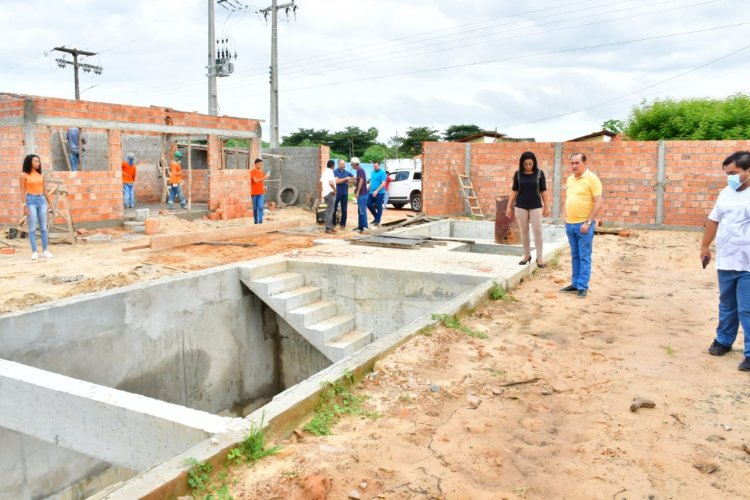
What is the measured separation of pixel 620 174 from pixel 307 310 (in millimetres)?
10846

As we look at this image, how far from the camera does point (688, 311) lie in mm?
6363

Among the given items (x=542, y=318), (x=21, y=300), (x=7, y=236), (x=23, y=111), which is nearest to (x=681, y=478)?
(x=542, y=318)

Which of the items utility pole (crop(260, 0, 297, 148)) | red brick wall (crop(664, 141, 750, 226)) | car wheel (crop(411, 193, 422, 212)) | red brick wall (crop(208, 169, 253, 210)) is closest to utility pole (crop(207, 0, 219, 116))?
utility pole (crop(260, 0, 297, 148))

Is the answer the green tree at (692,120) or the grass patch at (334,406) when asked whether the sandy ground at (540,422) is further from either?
the green tree at (692,120)

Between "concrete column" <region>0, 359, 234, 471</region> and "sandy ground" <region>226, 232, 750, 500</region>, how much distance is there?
0.75 m

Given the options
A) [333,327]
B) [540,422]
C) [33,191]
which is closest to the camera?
[540,422]

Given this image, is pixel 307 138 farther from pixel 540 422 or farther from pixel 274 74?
pixel 540 422

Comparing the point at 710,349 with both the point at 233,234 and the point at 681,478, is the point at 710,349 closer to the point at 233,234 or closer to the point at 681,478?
the point at 681,478

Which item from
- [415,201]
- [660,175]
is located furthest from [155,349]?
[415,201]

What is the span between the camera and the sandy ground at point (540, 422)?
285cm

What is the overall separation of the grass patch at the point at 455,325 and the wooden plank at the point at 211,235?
686cm

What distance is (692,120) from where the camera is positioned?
64.7 feet

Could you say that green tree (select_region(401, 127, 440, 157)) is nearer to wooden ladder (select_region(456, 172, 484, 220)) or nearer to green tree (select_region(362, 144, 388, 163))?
green tree (select_region(362, 144, 388, 163))

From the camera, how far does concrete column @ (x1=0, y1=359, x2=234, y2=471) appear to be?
350cm
